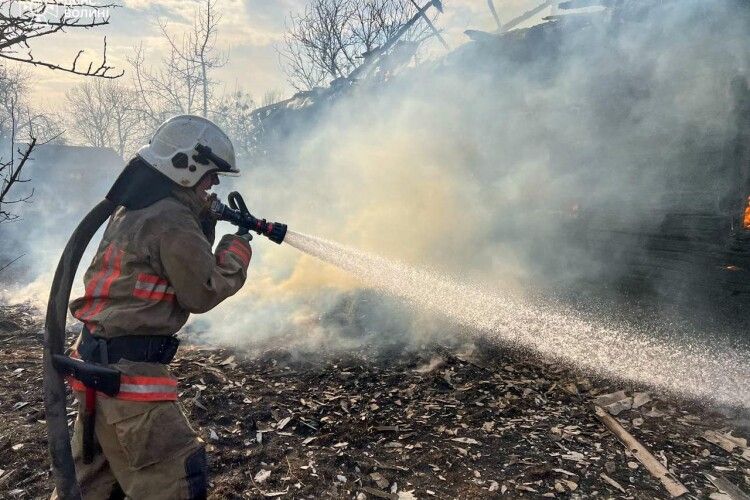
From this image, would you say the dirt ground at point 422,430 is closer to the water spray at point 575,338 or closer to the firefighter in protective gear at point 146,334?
the water spray at point 575,338

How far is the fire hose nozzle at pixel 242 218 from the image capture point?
2.74m

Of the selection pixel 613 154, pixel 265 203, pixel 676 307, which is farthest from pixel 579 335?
pixel 265 203

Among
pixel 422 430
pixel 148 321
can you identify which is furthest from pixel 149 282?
pixel 422 430

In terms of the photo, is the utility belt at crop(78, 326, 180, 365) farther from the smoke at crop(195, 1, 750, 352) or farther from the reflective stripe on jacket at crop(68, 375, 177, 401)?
the smoke at crop(195, 1, 750, 352)

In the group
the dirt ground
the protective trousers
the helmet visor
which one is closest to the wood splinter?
the dirt ground

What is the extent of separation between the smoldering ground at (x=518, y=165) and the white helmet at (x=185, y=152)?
3775mm

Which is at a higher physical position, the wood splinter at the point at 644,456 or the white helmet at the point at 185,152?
the white helmet at the point at 185,152

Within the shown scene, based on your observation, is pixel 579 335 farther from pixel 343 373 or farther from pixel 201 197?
pixel 201 197

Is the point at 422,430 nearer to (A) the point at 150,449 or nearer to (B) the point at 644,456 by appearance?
(B) the point at 644,456

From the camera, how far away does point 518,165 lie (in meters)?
8.49

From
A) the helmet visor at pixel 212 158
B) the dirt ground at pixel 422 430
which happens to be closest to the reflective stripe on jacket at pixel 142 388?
the helmet visor at pixel 212 158

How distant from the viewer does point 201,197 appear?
2.59m

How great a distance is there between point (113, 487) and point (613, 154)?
6.83 metres

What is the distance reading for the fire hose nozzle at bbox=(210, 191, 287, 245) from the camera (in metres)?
2.74
